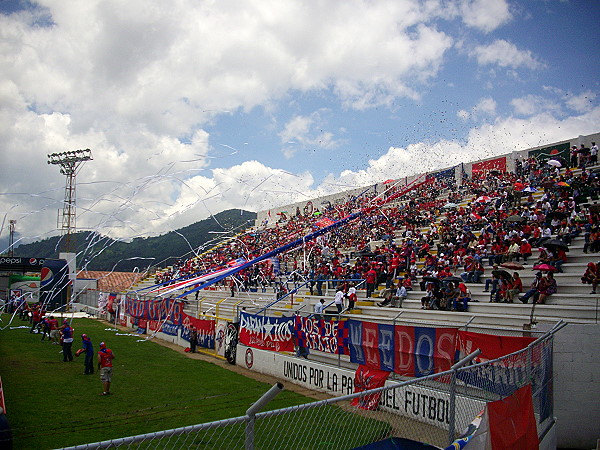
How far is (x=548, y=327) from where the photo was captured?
957cm

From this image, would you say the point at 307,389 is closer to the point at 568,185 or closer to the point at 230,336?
the point at 230,336

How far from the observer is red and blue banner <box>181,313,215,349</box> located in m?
22.6

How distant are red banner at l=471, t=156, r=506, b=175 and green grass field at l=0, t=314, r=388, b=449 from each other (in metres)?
22.4

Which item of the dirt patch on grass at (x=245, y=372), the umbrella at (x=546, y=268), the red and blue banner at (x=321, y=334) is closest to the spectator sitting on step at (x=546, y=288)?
the umbrella at (x=546, y=268)

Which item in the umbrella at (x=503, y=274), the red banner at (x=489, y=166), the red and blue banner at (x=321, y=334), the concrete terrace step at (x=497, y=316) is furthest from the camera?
the red banner at (x=489, y=166)

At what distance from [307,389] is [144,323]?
2035 centimetres

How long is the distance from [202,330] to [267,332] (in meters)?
7.32

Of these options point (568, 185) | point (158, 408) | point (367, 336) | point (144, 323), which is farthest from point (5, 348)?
point (568, 185)

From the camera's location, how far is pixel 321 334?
14.6 metres

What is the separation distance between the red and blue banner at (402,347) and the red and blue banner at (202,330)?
1114 cm

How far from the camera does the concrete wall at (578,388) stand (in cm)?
891

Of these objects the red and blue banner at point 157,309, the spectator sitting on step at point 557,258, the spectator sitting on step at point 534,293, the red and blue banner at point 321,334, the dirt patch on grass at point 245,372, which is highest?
the spectator sitting on step at point 557,258

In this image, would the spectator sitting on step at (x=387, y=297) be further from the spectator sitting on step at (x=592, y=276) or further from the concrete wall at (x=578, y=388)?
the concrete wall at (x=578, y=388)

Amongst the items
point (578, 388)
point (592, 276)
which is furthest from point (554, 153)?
point (578, 388)
